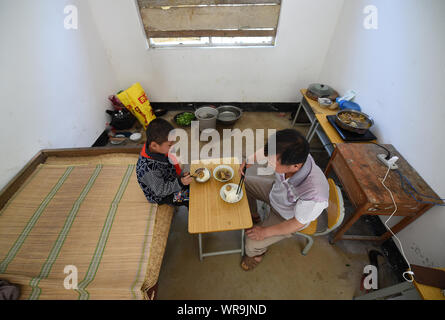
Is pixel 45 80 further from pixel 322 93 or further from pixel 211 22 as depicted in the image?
pixel 322 93

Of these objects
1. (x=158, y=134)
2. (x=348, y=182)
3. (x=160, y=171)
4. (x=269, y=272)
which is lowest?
(x=269, y=272)

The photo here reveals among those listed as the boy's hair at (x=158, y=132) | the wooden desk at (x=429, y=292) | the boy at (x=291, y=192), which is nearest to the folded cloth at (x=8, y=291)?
the boy's hair at (x=158, y=132)

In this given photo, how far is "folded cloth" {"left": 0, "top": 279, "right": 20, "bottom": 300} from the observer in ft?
4.31

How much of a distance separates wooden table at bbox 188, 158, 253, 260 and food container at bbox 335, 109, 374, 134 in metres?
1.51

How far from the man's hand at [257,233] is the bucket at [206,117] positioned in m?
2.27

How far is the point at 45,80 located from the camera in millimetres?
2414

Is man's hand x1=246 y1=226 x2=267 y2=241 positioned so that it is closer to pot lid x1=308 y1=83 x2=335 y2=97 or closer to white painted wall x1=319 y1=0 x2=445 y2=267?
white painted wall x1=319 y1=0 x2=445 y2=267

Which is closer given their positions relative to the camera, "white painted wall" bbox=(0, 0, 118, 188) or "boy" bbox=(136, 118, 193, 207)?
"boy" bbox=(136, 118, 193, 207)

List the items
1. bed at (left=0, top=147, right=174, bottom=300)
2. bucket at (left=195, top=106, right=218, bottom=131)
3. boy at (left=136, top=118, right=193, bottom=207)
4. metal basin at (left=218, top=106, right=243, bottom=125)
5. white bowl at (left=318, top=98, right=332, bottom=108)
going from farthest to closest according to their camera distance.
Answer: metal basin at (left=218, top=106, right=243, bottom=125) < bucket at (left=195, top=106, right=218, bottom=131) < white bowl at (left=318, top=98, right=332, bottom=108) < boy at (left=136, top=118, right=193, bottom=207) < bed at (left=0, top=147, right=174, bottom=300)

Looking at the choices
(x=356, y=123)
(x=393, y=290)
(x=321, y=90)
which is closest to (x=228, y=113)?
(x=321, y=90)

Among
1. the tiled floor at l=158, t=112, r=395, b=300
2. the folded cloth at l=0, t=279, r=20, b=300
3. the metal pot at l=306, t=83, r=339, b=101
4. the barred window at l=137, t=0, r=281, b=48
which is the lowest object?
the tiled floor at l=158, t=112, r=395, b=300

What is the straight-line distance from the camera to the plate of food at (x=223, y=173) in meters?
1.81

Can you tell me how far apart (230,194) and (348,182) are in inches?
49.2

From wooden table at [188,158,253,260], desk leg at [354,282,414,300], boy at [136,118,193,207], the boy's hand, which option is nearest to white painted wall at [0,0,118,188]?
boy at [136,118,193,207]
